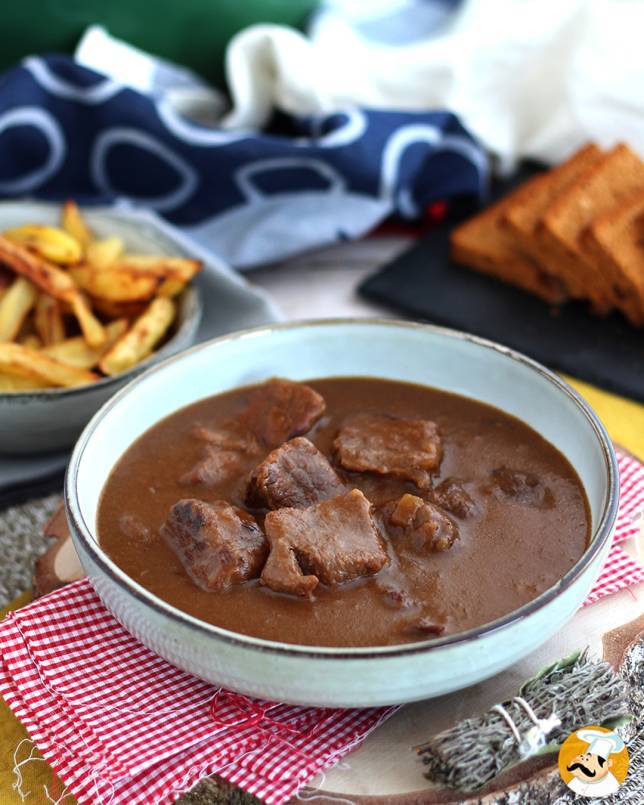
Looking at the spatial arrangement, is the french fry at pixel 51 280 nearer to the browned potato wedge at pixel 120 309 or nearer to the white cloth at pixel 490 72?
the browned potato wedge at pixel 120 309

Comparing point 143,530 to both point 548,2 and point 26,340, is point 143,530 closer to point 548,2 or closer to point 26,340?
point 26,340

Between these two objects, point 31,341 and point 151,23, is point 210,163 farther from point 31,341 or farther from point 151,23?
point 31,341

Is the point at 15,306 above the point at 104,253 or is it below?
below

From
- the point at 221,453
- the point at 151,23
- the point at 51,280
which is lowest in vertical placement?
the point at 51,280

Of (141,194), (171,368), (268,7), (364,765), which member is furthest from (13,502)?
(268,7)

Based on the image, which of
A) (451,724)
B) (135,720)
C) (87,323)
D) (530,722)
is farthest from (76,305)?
(530,722)
